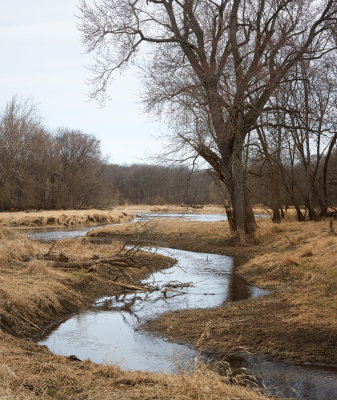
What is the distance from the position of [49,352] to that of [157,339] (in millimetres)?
2175

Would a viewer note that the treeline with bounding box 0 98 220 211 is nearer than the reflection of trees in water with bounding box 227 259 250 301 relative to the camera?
No

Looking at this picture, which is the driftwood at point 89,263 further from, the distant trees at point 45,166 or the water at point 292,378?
the distant trees at point 45,166

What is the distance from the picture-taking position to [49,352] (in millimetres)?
7332

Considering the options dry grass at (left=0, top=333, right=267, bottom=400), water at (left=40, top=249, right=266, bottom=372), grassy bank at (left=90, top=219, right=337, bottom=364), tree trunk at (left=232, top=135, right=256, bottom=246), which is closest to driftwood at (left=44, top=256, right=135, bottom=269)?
water at (left=40, top=249, right=266, bottom=372)

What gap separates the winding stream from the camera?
21.2 feet

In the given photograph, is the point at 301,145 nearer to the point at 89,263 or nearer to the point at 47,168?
the point at 89,263

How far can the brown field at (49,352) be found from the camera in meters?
4.68

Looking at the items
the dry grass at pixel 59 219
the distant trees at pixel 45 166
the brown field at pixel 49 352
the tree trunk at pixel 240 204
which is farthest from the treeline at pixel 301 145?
the distant trees at pixel 45 166

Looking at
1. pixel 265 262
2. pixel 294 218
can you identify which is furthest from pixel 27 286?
pixel 294 218

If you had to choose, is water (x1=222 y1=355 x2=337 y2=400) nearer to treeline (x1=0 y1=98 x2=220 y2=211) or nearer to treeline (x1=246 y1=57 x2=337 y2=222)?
treeline (x1=246 y1=57 x2=337 y2=222)

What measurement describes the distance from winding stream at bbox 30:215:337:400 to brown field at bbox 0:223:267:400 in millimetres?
443

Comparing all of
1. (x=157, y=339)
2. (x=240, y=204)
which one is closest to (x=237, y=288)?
(x=157, y=339)

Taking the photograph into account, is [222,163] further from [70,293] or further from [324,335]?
[324,335]

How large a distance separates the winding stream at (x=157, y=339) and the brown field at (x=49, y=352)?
1.45 ft
